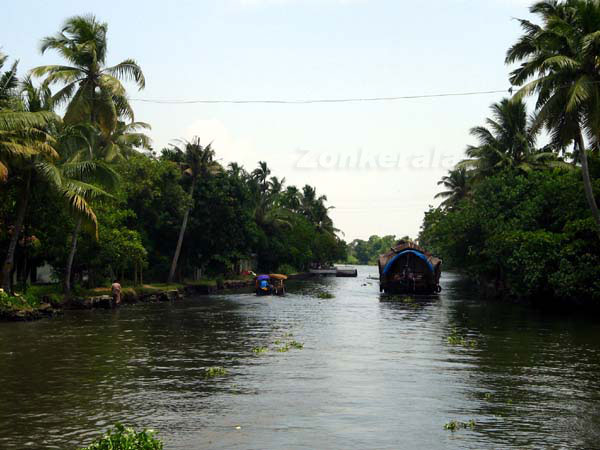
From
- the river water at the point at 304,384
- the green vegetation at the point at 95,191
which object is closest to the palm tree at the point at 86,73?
the green vegetation at the point at 95,191

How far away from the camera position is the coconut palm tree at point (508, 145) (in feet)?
175

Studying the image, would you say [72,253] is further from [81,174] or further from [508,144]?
[508,144]

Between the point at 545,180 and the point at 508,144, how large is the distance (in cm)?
867

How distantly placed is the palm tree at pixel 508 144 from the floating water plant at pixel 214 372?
3885 cm

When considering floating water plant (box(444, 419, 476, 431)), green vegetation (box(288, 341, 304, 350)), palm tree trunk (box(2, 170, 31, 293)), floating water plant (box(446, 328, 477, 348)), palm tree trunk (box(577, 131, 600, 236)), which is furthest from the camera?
palm tree trunk (box(2, 170, 31, 293))

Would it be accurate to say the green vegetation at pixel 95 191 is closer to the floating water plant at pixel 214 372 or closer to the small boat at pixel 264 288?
the small boat at pixel 264 288

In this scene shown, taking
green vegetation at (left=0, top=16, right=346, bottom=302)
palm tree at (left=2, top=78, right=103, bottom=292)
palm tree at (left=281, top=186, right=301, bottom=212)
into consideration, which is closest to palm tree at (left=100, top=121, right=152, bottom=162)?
green vegetation at (left=0, top=16, right=346, bottom=302)

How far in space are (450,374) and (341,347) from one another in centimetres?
654

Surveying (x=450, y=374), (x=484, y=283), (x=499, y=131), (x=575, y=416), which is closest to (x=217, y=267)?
(x=484, y=283)

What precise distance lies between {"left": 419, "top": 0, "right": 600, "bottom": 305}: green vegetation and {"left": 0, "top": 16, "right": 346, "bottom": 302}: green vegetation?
21490mm

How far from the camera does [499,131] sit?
54.2m

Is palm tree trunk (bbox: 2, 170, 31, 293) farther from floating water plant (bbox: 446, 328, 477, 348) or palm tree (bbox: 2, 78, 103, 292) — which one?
floating water plant (bbox: 446, 328, 477, 348)

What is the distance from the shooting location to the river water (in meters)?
11.8

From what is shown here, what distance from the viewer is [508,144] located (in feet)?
179
